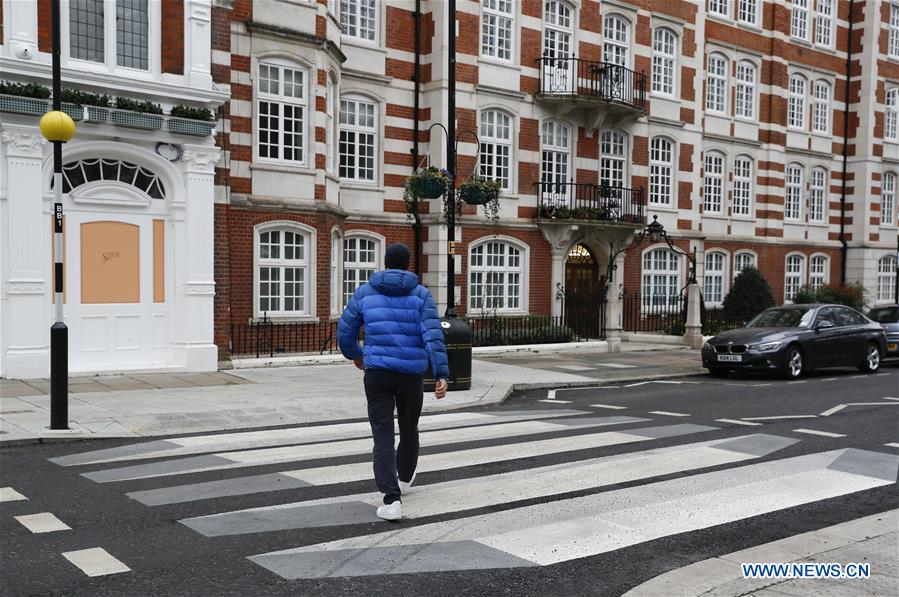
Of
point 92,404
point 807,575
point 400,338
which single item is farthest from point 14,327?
point 807,575

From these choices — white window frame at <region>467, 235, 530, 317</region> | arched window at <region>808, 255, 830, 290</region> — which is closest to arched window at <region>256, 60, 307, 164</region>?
white window frame at <region>467, 235, 530, 317</region>

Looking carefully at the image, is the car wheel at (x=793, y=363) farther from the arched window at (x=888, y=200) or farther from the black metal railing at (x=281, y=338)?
the arched window at (x=888, y=200)

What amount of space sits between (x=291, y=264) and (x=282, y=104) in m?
3.45

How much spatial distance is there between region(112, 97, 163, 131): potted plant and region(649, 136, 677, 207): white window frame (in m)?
17.3

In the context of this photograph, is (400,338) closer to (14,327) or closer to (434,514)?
(434,514)

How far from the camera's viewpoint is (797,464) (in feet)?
26.7

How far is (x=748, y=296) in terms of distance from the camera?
1076 inches

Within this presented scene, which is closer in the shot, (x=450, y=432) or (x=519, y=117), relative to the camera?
(x=450, y=432)

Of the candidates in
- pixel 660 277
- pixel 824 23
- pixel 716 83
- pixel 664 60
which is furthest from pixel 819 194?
pixel 664 60

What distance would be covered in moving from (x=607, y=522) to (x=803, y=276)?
98.9ft

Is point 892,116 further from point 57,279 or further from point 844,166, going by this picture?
point 57,279

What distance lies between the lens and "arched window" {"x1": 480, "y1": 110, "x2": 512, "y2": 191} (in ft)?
76.0

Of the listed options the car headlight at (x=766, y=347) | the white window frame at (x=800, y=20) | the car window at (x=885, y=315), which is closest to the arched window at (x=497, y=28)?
the car headlight at (x=766, y=347)

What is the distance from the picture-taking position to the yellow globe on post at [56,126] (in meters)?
9.45
